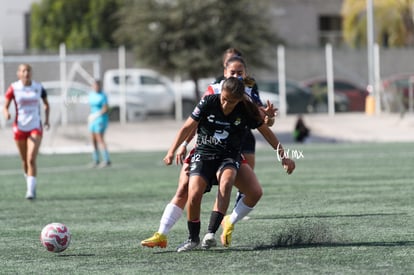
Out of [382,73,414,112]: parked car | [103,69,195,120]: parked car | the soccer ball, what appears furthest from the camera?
[382,73,414,112]: parked car

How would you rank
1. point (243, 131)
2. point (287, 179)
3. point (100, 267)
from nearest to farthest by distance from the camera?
point (100, 267), point (243, 131), point (287, 179)

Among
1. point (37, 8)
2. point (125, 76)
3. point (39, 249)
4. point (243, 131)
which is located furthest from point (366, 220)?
point (37, 8)

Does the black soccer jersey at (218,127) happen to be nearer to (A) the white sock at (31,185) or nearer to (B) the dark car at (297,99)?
(A) the white sock at (31,185)

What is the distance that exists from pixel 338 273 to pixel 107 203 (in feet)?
24.6

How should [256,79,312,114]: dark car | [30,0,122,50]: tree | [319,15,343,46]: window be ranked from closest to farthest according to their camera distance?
[256,79,312,114]: dark car → [30,0,122,50]: tree → [319,15,343,46]: window

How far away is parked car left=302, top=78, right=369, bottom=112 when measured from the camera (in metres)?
39.6

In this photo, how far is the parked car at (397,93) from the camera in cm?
3906

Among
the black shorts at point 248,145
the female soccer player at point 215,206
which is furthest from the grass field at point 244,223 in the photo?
the black shorts at point 248,145

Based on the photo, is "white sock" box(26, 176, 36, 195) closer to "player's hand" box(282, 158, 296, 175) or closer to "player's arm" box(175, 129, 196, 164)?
"player's arm" box(175, 129, 196, 164)

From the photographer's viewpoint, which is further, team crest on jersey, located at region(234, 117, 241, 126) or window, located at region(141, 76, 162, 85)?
window, located at region(141, 76, 162, 85)

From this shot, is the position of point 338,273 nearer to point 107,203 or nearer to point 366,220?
point 366,220

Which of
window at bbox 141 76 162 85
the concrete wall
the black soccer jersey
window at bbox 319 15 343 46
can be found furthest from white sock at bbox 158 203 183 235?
window at bbox 319 15 343 46

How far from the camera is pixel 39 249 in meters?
10.3

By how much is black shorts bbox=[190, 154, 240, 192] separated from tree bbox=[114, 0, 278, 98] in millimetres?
26758
